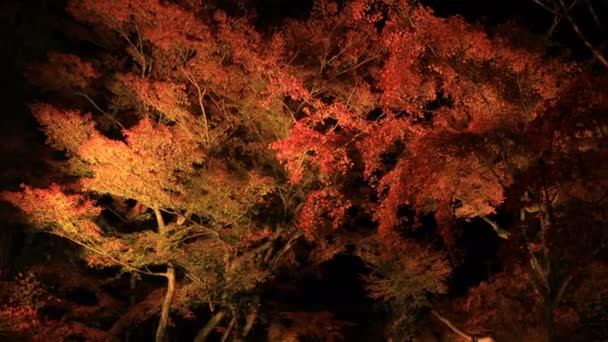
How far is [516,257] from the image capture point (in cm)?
766

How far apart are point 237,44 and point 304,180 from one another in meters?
2.97

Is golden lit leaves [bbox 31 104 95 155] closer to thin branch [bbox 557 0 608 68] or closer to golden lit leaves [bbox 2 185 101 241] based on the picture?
golden lit leaves [bbox 2 185 101 241]

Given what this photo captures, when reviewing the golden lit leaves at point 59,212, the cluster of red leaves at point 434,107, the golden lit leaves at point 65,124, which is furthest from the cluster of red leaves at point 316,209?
the golden lit leaves at point 65,124

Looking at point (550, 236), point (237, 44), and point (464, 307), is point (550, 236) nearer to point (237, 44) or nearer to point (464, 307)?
point (237, 44)

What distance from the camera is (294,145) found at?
9.91 metres

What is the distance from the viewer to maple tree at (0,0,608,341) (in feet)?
25.6

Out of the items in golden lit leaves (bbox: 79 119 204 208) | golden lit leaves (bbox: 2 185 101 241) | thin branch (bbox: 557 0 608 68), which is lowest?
golden lit leaves (bbox: 2 185 101 241)

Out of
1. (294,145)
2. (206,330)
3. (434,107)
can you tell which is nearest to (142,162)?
(294,145)

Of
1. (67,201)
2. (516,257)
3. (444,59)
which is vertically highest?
(444,59)

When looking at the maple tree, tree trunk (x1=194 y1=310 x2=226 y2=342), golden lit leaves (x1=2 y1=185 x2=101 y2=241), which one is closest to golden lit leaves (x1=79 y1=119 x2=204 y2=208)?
the maple tree

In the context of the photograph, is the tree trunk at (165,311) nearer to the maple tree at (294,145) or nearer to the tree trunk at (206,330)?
the maple tree at (294,145)

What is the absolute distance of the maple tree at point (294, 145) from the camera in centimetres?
781

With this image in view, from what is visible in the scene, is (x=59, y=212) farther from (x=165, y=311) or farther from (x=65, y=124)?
(x=165, y=311)

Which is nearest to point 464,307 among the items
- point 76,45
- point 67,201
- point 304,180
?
point 304,180
